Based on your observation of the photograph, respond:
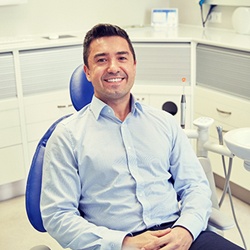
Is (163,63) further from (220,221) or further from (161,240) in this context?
(161,240)

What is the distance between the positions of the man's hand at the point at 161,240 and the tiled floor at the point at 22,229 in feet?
3.58

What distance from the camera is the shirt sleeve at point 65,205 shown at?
4.50ft

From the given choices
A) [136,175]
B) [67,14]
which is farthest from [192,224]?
[67,14]

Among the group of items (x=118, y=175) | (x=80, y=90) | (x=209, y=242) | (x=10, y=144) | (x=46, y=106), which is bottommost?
(x=10, y=144)

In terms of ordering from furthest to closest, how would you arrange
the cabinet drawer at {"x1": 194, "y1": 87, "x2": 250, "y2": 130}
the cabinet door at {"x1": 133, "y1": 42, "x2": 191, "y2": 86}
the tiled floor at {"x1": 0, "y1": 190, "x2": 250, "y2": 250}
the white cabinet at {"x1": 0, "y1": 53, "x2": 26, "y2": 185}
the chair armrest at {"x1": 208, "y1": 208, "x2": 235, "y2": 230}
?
the cabinet door at {"x1": 133, "y1": 42, "x2": 191, "y2": 86} → the white cabinet at {"x1": 0, "y1": 53, "x2": 26, "y2": 185} → the cabinet drawer at {"x1": 194, "y1": 87, "x2": 250, "y2": 130} → the tiled floor at {"x1": 0, "y1": 190, "x2": 250, "y2": 250} → the chair armrest at {"x1": 208, "y1": 208, "x2": 235, "y2": 230}

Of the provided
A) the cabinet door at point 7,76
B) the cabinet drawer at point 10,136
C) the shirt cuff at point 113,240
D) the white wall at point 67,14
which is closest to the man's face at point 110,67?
the shirt cuff at point 113,240

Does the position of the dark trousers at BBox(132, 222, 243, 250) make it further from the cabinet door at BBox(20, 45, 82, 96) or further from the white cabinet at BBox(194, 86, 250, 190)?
the cabinet door at BBox(20, 45, 82, 96)

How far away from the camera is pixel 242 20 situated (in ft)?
10.1

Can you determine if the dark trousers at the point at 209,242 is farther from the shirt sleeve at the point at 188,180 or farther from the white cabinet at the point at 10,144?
the white cabinet at the point at 10,144

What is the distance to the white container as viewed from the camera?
302 centimetres

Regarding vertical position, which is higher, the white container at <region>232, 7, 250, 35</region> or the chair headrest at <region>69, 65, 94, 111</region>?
the white container at <region>232, 7, 250, 35</region>

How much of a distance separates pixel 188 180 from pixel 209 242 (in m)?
0.23

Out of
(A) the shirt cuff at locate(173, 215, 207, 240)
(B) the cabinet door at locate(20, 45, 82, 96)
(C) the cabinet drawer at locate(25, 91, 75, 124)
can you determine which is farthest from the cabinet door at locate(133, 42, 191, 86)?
(A) the shirt cuff at locate(173, 215, 207, 240)

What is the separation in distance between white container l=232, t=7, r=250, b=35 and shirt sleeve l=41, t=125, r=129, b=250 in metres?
1.99
